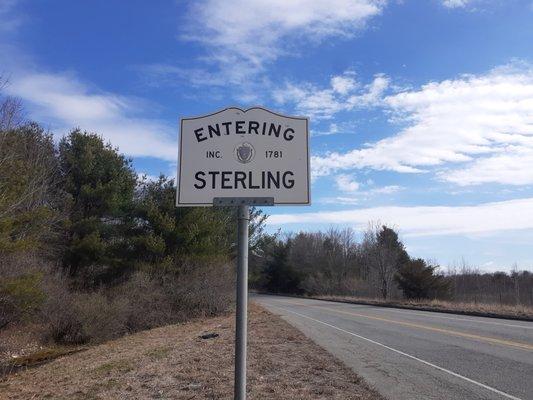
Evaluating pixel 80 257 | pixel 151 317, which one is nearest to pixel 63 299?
pixel 151 317

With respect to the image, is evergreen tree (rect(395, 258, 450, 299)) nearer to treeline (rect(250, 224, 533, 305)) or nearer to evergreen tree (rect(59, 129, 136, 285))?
treeline (rect(250, 224, 533, 305))

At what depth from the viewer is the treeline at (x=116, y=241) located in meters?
24.7

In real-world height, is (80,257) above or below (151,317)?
above

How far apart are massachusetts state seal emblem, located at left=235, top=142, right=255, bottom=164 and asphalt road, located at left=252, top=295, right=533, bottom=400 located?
5.34 metres

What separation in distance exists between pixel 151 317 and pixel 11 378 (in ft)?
37.9

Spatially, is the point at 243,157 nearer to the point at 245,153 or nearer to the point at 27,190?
the point at 245,153

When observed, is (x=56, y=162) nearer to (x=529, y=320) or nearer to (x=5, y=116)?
(x=5, y=116)

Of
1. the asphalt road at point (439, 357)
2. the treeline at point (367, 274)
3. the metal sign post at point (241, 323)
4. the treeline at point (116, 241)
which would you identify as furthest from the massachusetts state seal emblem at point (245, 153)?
the treeline at point (367, 274)

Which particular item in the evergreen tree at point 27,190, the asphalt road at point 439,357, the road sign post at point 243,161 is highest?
the evergreen tree at point 27,190

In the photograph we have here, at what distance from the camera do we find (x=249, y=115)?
445 centimetres

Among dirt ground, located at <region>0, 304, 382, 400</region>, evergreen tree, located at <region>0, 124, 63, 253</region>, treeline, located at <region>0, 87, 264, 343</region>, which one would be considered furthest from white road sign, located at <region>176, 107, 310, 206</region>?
treeline, located at <region>0, 87, 264, 343</region>

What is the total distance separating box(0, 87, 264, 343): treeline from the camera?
973 inches

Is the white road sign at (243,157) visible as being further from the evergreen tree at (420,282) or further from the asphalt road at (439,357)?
the evergreen tree at (420,282)

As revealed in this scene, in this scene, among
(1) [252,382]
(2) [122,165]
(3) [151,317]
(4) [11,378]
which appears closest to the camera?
(1) [252,382]
